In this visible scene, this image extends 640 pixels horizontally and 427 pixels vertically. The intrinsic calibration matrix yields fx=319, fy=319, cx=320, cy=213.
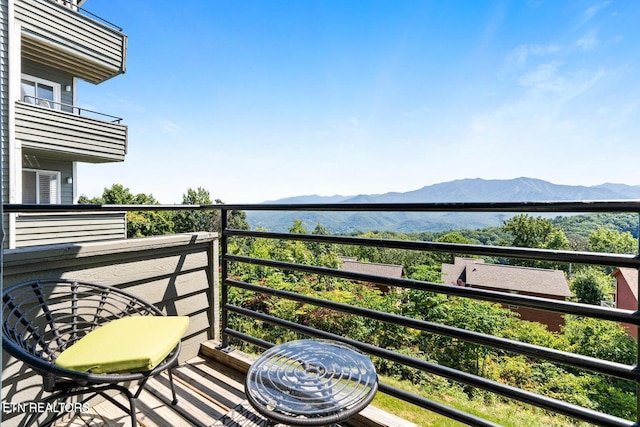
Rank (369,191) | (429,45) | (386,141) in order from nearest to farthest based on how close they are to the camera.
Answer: (429,45)
(386,141)
(369,191)

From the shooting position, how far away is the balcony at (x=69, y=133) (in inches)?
207

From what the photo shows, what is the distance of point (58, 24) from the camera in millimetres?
5602

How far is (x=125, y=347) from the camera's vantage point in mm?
1272

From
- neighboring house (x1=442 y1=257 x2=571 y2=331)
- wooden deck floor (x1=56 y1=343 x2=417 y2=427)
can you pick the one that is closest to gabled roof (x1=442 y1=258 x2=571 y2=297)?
neighboring house (x1=442 y1=257 x2=571 y2=331)

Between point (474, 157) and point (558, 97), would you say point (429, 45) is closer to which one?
point (558, 97)

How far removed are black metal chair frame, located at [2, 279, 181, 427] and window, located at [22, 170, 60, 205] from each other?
548 centimetres

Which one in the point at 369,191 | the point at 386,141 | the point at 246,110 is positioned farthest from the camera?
the point at 369,191

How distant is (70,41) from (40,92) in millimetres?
1093

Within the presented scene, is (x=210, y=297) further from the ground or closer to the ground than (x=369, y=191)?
closer to the ground

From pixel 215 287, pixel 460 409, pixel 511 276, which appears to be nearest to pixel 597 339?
pixel 511 276

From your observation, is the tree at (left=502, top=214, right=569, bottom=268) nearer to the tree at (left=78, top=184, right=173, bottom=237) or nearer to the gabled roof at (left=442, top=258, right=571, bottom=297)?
the gabled roof at (left=442, top=258, right=571, bottom=297)

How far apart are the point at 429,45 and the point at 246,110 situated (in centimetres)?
826

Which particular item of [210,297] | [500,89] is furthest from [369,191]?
[210,297]

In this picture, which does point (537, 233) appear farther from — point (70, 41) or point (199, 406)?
point (70, 41)
